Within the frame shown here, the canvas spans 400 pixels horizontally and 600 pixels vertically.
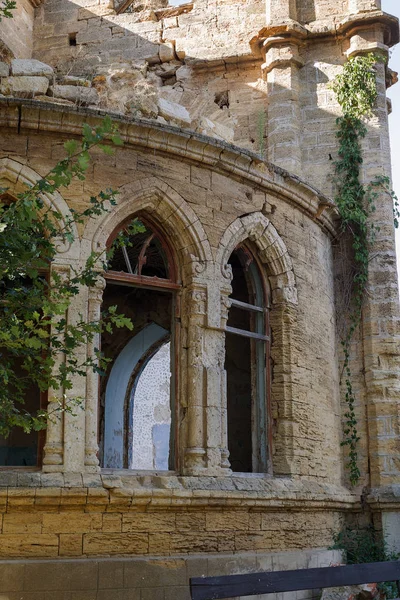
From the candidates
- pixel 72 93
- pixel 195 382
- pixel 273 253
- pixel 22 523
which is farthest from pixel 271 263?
pixel 22 523

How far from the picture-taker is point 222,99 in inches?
484

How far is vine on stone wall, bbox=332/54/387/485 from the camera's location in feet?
34.1

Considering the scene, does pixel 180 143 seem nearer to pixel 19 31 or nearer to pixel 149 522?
pixel 149 522

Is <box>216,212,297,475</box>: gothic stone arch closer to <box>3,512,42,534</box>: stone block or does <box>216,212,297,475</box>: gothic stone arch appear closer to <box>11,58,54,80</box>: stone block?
<box>11,58,54,80</box>: stone block

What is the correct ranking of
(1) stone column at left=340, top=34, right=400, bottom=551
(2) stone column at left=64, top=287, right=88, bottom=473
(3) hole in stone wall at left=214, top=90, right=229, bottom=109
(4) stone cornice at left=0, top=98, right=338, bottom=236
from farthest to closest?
(3) hole in stone wall at left=214, top=90, right=229, bottom=109
(1) stone column at left=340, top=34, right=400, bottom=551
(4) stone cornice at left=0, top=98, right=338, bottom=236
(2) stone column at left=64, top=287, right=88, bottom=473

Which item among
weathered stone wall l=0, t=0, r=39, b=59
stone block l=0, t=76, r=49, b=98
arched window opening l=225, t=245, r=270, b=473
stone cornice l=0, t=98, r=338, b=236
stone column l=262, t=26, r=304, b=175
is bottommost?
arched window opening l=225, t=245, r=270, b=473

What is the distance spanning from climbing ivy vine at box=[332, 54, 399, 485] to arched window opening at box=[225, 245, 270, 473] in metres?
1.20

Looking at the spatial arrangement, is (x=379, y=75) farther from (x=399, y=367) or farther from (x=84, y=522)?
(x=84, y=522)

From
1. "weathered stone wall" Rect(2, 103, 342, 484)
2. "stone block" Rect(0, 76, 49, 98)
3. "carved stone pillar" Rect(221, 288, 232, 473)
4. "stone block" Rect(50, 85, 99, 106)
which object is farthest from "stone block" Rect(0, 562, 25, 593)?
"stone block" Rect(50, 85, 99, 106)

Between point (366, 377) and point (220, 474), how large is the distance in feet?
10.6

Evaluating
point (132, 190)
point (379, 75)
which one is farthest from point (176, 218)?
point (379, 75)

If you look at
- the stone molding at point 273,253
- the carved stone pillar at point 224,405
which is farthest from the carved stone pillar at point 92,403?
the stone molding at point 273,253

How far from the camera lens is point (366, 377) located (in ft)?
34.4

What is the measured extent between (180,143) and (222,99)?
4.23 meters
